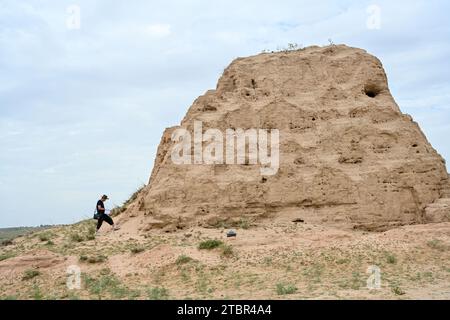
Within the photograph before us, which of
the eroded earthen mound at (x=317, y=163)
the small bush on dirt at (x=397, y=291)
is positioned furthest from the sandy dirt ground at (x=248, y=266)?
the eroded earthen mound at (x=317, y=163)

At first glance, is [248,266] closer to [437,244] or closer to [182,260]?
[182,260]

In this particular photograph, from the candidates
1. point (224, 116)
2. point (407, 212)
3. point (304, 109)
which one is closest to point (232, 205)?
point (224, 116)

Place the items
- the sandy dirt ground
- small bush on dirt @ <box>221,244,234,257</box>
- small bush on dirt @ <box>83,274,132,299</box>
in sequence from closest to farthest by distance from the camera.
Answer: the sandy dirt ground
small bush on dirt @ <box>83,274,132,299</box>
small bush on dirt @ <box>221,244,234,257</box>

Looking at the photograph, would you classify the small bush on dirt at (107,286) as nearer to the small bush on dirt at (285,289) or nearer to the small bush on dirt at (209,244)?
the small bush on dirt at (209,244)

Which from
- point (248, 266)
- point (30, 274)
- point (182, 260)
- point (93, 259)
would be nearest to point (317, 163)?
point (248, 266)

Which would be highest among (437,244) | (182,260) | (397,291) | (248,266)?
(437,244)

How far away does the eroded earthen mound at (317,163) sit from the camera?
1432 centimetres

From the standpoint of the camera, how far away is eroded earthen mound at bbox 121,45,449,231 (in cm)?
1432

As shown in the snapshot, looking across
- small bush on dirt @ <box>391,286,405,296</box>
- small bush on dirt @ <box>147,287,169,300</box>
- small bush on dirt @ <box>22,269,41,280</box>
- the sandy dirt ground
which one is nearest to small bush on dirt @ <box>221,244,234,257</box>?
the sandy dirt ground

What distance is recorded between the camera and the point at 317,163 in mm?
14828

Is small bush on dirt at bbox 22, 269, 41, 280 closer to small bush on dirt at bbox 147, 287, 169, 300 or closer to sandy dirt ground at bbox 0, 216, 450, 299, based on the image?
sandy dirt ground at bbox 0, 216, 450, 299

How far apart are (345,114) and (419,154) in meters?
2.44

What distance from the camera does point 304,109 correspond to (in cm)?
1573

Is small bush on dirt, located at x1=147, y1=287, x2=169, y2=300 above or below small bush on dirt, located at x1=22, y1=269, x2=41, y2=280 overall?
below
